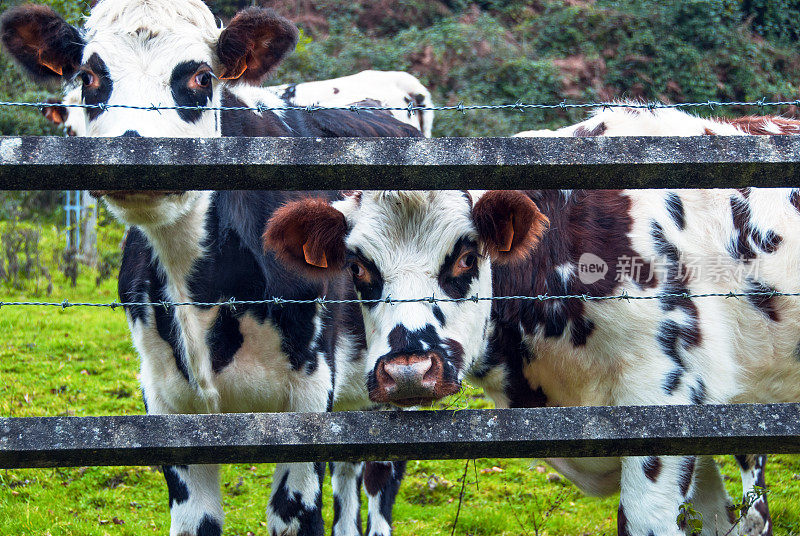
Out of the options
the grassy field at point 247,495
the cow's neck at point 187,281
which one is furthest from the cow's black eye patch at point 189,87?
the grassy field at point 247,495

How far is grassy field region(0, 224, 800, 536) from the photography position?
521 centimetres

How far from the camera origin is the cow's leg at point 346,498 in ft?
17.4

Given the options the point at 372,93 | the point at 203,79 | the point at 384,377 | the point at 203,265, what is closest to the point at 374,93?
the point at 372,93

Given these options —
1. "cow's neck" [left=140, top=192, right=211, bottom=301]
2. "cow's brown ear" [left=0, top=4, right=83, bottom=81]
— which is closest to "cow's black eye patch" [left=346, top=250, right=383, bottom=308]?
"cow's neck" [left=140, top=192, right=211, bottom=301]

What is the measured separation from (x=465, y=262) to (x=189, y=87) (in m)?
1.46

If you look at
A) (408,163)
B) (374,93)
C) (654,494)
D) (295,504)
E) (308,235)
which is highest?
(374,93)

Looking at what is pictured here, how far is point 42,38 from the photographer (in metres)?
3.89

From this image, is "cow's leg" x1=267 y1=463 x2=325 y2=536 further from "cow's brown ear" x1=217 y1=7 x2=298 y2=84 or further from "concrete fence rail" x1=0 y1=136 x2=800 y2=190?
"concrete fence rail" x1=0 y1=136 x2=800 y2=190

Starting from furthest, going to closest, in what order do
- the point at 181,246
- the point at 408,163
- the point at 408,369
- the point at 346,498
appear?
the point at 346,498 → the point at 181,246 → the point at 408,369 → the point at 408,163

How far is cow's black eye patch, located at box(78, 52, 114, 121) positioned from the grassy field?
250 cm

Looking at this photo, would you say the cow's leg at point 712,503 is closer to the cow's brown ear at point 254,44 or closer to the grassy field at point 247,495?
the grassy field at point 247,495

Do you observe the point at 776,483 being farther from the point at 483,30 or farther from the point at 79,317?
the point at 483,30

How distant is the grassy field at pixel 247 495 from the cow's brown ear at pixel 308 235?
1.45m

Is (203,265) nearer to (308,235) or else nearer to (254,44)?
(308,235)
